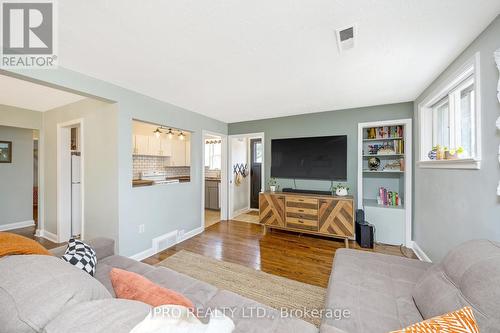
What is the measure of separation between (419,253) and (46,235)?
614 centimetres

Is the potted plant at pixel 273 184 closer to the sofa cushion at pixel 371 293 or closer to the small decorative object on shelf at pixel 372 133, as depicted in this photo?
the small decorative object on shelf at pixel 372 133

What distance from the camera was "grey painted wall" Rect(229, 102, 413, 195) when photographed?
10.8 feet

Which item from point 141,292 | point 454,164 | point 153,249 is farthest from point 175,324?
point 153,249

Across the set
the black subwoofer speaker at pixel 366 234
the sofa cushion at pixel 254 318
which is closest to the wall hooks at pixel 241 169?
the black subwoofer speaker at pixel 366 234

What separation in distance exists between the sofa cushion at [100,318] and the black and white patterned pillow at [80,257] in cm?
88

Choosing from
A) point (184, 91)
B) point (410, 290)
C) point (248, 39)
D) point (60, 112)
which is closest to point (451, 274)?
point (410, 290)

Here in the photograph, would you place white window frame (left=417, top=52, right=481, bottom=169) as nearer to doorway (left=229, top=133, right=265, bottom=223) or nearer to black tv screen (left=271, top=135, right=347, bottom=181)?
black tv screen (left=271, top=135, right=347, bottom=181)

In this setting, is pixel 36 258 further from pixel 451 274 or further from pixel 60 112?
pixel 60 112

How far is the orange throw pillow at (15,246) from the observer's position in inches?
38.0

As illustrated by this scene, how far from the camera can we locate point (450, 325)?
0.64 m

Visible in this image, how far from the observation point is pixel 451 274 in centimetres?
110

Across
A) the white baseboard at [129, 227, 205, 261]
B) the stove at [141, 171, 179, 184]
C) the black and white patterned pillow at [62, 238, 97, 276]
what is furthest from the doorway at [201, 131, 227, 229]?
the black and white patterned pillow at [62, 238, 97, 276]

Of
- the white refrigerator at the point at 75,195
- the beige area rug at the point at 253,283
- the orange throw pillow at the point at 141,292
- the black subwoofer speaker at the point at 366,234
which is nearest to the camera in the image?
the orange throw pillow at the point at 141,292

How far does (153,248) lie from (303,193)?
8.64 ft
